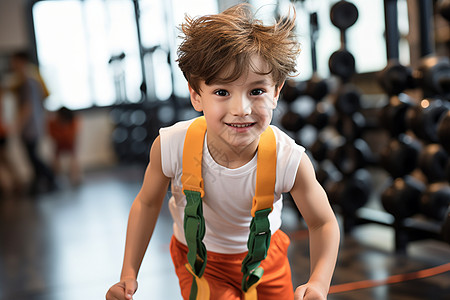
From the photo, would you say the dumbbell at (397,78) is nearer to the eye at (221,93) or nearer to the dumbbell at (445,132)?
the dumbbell at (445,132)

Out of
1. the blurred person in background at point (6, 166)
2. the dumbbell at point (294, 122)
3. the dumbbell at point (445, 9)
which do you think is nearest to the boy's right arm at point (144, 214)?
the dumbbell at point (445, 9)

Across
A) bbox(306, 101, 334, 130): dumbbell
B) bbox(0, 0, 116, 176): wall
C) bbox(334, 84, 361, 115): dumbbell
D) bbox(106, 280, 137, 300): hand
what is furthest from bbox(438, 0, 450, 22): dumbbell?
bbox(0, 0, 116, 176): wall

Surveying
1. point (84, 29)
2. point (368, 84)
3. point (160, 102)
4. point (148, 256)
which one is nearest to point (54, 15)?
point (84, 29)

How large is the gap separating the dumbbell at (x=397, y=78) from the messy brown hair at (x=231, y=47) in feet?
4.19

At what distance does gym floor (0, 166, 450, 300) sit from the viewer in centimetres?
196

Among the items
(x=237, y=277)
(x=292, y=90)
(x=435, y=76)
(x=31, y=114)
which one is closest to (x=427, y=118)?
(x=435, y=76)

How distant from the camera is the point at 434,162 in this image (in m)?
2.04

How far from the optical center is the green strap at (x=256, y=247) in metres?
1.07

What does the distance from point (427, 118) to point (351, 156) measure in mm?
671

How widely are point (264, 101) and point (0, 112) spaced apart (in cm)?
543

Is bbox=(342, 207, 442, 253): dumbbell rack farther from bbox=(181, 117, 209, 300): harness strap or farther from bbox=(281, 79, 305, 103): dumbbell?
bbox=(181, 117, 209, 300): harness strap

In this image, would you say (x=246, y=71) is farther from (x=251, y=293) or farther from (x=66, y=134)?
(x=66, y=134)

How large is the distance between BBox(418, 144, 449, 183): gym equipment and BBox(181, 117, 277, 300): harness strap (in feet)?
3.83

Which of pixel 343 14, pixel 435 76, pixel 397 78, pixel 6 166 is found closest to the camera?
pixel 435 76
